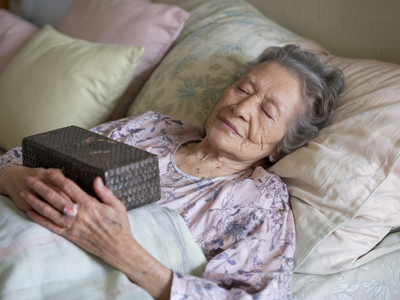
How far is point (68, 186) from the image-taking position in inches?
33.7

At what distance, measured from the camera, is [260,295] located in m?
0.86

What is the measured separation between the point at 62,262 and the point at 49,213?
111mm

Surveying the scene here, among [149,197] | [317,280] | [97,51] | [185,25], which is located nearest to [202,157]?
[149,197]

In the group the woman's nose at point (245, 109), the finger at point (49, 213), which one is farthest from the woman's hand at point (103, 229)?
the woman's nose at point (245, 109)

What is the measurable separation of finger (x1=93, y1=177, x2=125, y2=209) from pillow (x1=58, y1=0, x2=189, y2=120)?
3.45 ft

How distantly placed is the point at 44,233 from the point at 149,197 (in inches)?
9.8

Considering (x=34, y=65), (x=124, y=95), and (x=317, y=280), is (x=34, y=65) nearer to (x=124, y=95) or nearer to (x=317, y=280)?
(x=124, y=95)

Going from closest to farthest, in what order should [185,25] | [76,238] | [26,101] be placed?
[76,238] → [26,101] → [185,25]

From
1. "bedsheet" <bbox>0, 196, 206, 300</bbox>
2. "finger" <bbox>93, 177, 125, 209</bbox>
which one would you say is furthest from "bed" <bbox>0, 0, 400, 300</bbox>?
"finger" <bbox>93, 177, 125, 209</bbox>

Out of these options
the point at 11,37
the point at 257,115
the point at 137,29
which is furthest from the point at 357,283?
the point at 11,37

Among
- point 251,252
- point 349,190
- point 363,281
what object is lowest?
point 363,281

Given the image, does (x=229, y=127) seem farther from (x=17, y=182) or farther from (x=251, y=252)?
(x=17, y=182)

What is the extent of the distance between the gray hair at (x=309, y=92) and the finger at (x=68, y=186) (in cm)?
67

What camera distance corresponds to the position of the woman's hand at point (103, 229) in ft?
2.78
